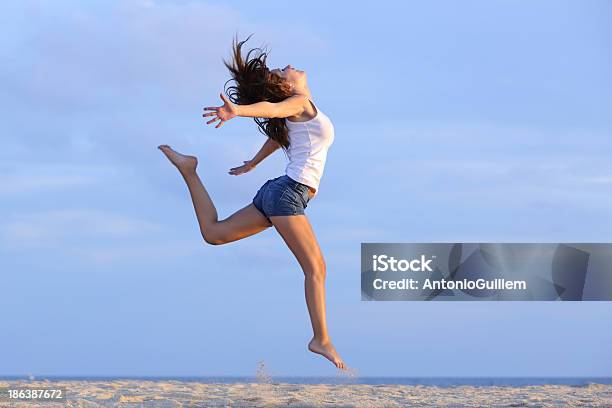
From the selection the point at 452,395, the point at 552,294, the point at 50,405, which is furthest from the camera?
the point at 552,294

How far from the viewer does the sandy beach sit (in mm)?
8359

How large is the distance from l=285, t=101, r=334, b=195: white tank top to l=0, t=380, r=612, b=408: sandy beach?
10.5 feet

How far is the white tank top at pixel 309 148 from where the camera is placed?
557 cm

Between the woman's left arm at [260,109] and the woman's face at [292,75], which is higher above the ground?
the woman's face at [292,75]

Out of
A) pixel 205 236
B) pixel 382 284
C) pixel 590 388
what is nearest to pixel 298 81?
pixel 205 236

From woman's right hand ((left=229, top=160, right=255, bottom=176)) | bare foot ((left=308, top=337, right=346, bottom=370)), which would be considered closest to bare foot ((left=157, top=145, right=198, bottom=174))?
woman's right hand ((left=229, top=160, right=255, bottom=176))

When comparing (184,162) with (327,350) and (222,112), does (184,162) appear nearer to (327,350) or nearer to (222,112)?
(222,112)

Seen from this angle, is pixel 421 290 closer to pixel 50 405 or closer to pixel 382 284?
pixel 382 284

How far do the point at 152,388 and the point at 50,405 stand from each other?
234 centimetres

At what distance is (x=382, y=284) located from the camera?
399 inches

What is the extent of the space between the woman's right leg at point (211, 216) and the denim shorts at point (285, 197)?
0.12 meters

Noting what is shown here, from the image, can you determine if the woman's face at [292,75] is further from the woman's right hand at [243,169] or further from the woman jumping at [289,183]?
the woman's right hand at [243,169]

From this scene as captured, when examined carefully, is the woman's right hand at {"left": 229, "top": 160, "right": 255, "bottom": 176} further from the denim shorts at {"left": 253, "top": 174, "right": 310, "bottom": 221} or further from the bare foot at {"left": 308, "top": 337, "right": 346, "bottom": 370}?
the bare foot at {"left": 308, "top": 337, "right": 346, "bottom": 370}

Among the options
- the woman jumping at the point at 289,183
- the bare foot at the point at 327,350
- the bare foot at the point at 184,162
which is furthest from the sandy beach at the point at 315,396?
the bare foot at the point at 184,162
